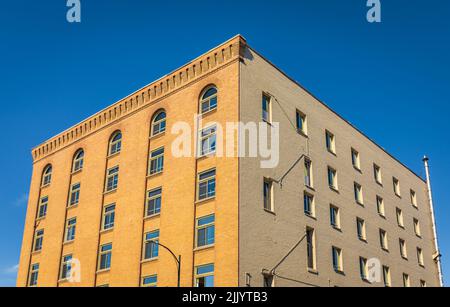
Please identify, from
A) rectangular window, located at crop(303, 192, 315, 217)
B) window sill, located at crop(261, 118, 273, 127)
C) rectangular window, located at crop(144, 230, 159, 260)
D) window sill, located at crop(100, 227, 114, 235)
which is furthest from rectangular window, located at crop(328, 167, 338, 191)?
window sill, located at crop(100, 227, 114, 235)

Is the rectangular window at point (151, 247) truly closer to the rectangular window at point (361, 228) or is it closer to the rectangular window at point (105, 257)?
the rectangular window at point (105, 257)

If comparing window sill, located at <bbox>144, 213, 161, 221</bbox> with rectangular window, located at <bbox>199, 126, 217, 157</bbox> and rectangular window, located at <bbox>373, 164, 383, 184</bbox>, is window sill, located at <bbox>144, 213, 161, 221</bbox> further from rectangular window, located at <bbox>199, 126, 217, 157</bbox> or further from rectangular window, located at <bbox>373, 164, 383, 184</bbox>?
rectangular window, located at <bbox>373, 164, 383, 184</bbox>

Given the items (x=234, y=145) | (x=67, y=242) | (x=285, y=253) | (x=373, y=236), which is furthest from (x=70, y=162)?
(x=373, y=236)

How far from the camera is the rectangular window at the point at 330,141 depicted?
138 ft

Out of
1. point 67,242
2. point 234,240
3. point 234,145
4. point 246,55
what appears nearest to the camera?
point 234,240

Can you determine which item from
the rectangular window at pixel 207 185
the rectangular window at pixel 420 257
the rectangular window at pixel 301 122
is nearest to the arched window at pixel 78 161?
the rectangular window at pixel 207 185

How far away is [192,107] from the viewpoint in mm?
36406

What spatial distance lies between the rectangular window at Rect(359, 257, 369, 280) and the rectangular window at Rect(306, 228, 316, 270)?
7.18 metres

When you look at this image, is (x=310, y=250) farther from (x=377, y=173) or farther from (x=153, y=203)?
(x=377, y=173)

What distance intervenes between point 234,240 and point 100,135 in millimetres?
20339

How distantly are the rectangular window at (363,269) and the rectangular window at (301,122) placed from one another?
11.8m

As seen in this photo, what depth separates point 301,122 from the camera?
39.5 meters

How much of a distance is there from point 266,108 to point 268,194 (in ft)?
21.5
